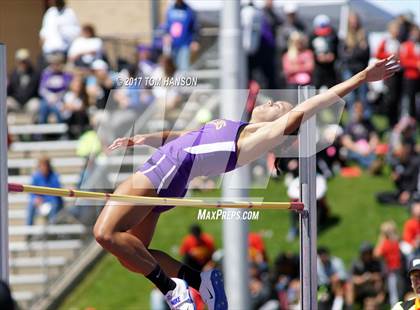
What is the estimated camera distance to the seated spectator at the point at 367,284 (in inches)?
561

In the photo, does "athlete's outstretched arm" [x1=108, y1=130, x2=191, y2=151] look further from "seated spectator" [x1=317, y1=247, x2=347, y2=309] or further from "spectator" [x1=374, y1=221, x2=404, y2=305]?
"spectator" [x1=374, y1=221, x2=404, y2=305]

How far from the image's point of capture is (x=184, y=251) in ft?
49.2

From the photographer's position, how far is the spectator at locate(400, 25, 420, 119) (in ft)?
52.3

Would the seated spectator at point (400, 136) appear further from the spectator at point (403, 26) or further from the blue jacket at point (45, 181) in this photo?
the blue jacket at point (45, 181)

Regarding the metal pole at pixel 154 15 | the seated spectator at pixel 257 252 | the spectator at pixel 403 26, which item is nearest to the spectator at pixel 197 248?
the seated spectator at pixel 257 252

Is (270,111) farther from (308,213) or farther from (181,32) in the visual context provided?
(181,32)

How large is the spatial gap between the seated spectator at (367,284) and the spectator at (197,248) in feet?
5.27

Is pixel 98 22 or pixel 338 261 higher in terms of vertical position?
pixel 98 22

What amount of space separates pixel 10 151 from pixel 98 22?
8.36 ft

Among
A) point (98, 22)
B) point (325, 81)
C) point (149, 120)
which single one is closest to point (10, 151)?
point (98, 22)

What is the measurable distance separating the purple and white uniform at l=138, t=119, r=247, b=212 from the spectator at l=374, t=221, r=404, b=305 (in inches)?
253

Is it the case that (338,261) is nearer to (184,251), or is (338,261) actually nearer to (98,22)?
(184,251)

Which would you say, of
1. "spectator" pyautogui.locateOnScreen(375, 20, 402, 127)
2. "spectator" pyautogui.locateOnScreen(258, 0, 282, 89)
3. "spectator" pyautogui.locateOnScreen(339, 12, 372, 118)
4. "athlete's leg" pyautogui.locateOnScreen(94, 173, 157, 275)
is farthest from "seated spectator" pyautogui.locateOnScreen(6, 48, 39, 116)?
"athlete's leg" pyautogui.locateOnScreen(94, 173, 157, 275)

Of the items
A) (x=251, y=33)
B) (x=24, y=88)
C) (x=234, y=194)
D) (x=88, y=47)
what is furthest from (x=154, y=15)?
(x=234, y=194)
